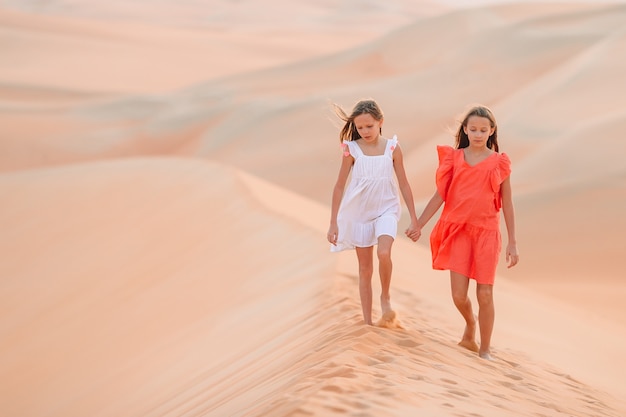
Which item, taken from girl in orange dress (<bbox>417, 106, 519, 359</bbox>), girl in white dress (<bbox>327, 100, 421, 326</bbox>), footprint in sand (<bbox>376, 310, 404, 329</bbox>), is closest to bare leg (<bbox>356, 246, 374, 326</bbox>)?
girl in white dress (<bbox>327, 100, 421, 326</bbox>)

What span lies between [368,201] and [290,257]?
3.53 m

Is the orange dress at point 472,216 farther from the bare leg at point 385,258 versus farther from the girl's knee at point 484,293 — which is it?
the bare leg at point 385,258

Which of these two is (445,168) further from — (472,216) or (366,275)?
(366,275)

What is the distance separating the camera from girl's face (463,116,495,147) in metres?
5.95

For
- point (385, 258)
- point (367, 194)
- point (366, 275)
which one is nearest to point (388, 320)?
point (366, 275)

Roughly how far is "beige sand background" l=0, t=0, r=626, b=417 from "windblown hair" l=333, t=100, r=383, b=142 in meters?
0.98

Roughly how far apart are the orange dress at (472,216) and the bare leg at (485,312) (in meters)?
0.09

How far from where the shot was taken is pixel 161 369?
7605mm

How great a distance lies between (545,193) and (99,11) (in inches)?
3697

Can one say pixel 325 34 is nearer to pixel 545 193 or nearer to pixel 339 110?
pixel 545 193

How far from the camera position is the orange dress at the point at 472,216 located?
5.95 m

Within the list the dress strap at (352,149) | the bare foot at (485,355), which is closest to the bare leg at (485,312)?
the bare foot at (485,355)

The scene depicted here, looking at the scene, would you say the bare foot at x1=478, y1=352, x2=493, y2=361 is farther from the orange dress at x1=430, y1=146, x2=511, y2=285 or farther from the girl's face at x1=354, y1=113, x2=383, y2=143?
the girl's face at x1=354, y1=113, x2=383, y2=143

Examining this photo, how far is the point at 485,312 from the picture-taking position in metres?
6.11
